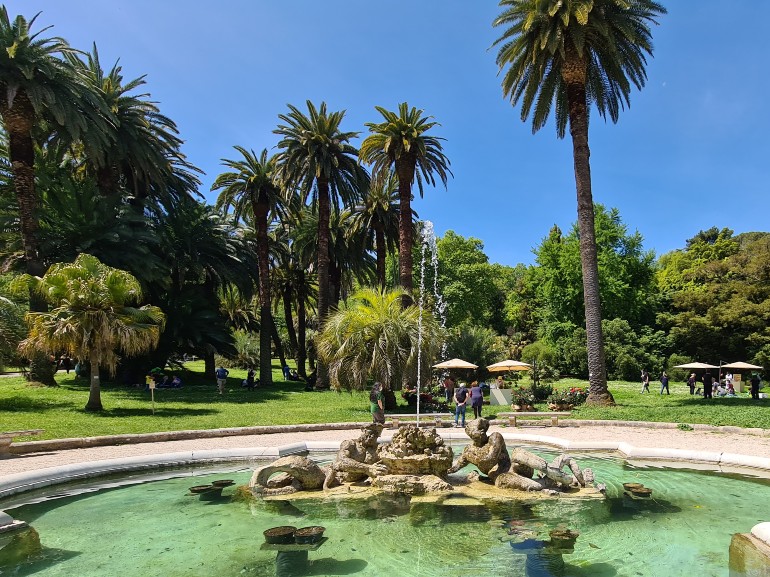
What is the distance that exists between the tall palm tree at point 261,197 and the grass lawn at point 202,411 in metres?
7.13

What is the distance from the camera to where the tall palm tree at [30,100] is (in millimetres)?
23078

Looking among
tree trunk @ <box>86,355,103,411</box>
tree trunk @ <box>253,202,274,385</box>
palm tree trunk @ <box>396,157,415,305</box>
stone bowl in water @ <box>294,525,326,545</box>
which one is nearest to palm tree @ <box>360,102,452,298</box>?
palm tree trunk @ <box>396,157,415,305</box>

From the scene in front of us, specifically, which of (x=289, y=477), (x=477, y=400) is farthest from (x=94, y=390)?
(x=289, y=477)

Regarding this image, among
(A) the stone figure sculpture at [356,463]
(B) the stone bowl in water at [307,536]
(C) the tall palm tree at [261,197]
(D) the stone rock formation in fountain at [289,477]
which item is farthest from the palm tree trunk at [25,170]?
(B) the stone bowl in water at [307,536]

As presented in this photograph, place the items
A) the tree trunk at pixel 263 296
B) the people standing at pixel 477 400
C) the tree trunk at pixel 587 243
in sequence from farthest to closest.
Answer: the tree trunk at pixel 263 296, the tree trunk at pixel 587 243, the people standing at pixel 477 400

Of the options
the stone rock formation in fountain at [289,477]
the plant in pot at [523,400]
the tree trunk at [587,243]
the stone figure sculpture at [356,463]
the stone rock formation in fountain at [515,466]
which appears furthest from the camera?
the plant in pot at [523,400]

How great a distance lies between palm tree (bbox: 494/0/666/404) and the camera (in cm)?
2148

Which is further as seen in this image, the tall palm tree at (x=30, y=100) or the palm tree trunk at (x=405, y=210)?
the palm tree trunk at (x=405, y=210)

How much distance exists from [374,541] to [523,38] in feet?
74.3

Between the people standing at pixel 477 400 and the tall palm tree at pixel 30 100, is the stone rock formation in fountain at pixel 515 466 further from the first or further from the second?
the tall palm tree at pixel 30 100

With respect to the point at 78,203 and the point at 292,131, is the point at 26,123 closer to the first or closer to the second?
the point at 78,203

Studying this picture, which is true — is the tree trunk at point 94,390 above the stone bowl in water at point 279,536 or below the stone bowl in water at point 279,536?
above

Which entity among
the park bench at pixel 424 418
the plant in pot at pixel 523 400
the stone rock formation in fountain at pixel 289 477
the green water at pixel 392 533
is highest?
the plant in pot at pixel 523 400

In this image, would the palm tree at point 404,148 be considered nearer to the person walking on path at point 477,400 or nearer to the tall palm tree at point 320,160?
the tall palm tree at point 320,160
